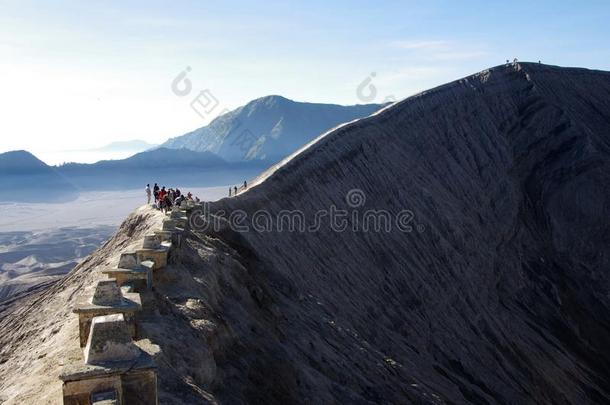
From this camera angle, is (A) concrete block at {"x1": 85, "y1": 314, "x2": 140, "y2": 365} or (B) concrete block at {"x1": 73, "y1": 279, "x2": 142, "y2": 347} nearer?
(A) concrete block at {"x1": 85, "y1": 314, "x2": 140, "y2": 365}

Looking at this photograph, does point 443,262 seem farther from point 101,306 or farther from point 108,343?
point 108,343

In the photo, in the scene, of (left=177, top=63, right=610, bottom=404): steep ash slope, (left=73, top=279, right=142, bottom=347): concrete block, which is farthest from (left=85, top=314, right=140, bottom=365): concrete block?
(left=177, top=63, right=610, bottom=404): steep ash slope

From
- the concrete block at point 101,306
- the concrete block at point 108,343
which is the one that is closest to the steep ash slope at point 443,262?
the concrete block at point 101,306

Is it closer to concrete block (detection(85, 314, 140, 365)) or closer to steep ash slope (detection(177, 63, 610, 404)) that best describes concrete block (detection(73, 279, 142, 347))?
concrete block (detection(85, 314, 140, 365))

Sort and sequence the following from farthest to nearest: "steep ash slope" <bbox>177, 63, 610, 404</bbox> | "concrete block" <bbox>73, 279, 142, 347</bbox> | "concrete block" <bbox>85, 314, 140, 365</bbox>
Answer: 1. "steep ash slope" <bbox>177, 63, 610, 404</bbox>
2. "concrete block" <bbox>73, 279, 142, 347</bbox>
3. "concrete block" <bbox>85, 314, 140, 365</bbox>

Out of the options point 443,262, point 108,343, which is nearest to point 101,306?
point 108,343

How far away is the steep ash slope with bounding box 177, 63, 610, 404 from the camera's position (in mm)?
18641

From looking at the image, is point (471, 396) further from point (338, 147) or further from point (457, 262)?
point (338, 147)

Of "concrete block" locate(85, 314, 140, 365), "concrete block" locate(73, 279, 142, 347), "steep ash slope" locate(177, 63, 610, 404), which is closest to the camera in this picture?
"concrete block" locate(85, 314, 140, 365)

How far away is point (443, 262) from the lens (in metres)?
44.3

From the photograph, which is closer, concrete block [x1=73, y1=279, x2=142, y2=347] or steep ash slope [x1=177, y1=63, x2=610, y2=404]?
concrete block [x1=73, y1=279, x2=142, y2=347]

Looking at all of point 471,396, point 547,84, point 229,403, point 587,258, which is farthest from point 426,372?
point 547,84

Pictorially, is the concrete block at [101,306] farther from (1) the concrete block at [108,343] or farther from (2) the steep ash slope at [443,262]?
(2) the steep ash slope at [443,262]

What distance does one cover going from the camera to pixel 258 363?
45.2ft
